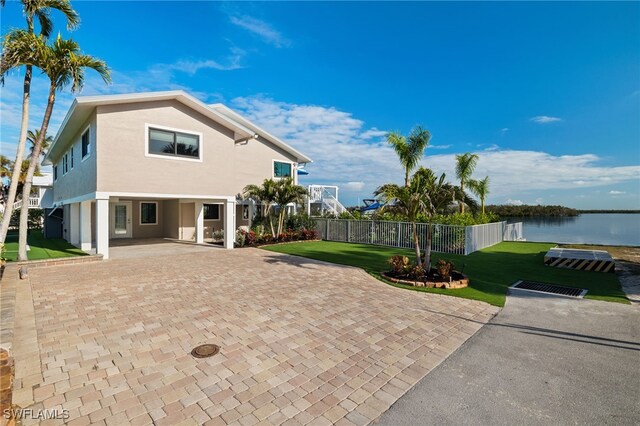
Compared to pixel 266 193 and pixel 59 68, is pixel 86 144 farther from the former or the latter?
pixel 266 193

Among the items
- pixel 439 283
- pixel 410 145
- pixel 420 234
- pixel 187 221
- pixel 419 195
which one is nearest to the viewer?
pixel 439 283

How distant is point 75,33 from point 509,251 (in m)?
20.0

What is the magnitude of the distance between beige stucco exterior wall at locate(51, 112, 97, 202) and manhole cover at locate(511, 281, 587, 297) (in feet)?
48.1

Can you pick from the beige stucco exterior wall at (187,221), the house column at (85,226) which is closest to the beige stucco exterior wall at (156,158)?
the house column at (85,226)

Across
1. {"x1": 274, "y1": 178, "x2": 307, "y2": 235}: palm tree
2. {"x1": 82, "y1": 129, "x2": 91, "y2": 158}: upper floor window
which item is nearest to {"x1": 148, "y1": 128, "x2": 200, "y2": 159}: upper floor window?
{"x1": 82, "y1": 129, "x2": 91, "y2": 158}: upper floor window

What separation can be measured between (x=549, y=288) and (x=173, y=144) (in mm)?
14370

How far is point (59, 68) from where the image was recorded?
1023cm

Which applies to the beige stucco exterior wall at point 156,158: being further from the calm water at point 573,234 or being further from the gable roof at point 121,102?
the calm water at point 573,234

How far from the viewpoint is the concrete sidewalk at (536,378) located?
3.08 metres

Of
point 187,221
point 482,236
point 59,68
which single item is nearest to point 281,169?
point 187,221

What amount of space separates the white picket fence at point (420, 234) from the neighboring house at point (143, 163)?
5.74 meters

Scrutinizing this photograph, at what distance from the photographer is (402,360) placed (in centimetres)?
421

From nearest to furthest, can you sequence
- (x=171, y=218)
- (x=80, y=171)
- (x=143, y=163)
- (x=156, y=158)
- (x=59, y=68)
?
(x=59, y=68)
(x=143, y=163)
(x=156, y=158)
(x=80, y=171)
(x=171, y=218)

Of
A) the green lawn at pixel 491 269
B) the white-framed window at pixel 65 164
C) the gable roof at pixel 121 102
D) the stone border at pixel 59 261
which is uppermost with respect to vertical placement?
the gable roof at pixel 121 102
